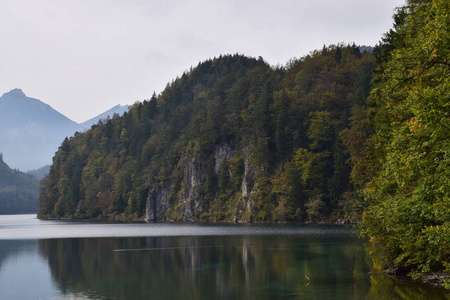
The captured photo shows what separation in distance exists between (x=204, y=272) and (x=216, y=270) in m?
1.28

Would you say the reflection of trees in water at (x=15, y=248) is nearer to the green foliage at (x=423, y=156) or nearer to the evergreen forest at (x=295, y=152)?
the evergreen forest at (x=295, y=152)

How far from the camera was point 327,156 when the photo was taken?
348ft

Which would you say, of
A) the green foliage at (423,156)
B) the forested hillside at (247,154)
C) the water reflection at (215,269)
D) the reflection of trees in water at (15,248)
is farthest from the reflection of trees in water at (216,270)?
the forested hillside at (247,154)

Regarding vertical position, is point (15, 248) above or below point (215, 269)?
above

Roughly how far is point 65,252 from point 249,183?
67176 millimetres

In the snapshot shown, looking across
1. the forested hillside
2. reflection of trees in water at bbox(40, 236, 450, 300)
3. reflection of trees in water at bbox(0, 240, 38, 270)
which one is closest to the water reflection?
reflection of trees in water at bbox(40, 236, 450, 300)

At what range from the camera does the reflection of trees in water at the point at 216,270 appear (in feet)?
101

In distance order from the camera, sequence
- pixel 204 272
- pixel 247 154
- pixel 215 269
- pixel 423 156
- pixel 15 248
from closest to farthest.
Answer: pixel 423 156
pixel 204 272
pixel 215 269
pixel 15 248
pixel 247 154

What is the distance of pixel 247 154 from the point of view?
126 m

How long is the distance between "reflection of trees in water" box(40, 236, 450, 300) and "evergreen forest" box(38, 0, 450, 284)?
4720mm

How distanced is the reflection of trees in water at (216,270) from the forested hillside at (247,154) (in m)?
29.9

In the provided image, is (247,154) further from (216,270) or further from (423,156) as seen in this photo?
(423,156)

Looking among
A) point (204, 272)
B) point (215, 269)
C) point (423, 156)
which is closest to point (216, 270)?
point (215, 269)

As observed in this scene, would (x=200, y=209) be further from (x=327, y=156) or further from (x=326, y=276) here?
(x=326, y=276)
